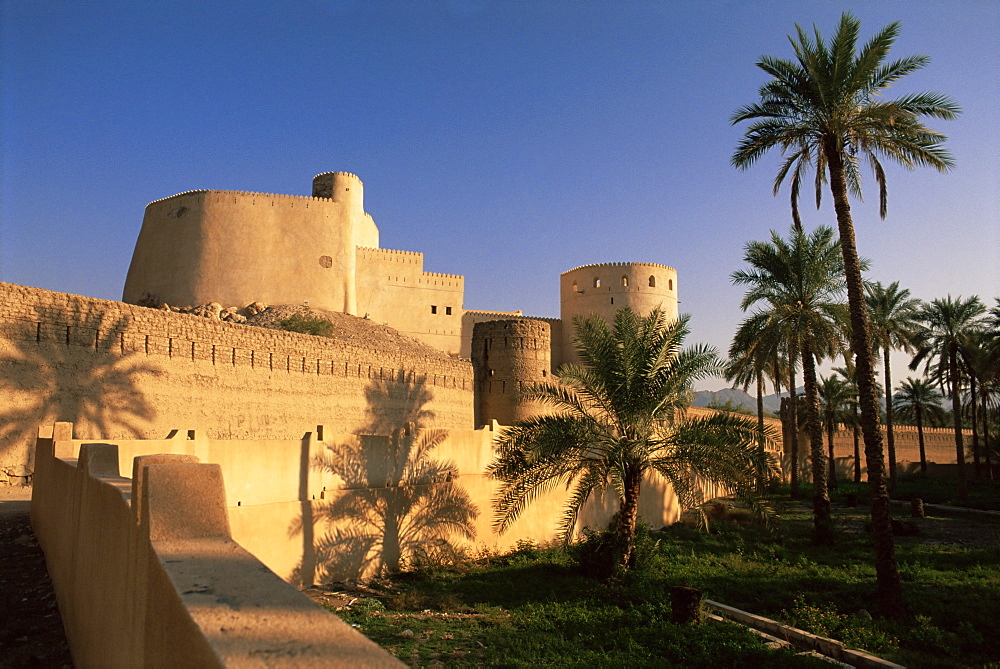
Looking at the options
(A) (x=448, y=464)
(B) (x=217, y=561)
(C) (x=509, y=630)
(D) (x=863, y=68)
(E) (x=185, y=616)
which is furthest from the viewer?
(A) (x=448, y=464)

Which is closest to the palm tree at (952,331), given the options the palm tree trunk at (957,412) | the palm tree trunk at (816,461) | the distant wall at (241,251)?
the palm tree trunk at (957,412)

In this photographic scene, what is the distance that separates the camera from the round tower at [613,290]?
43.7 m

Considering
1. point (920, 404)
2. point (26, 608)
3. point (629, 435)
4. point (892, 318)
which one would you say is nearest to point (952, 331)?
point (892, 318)

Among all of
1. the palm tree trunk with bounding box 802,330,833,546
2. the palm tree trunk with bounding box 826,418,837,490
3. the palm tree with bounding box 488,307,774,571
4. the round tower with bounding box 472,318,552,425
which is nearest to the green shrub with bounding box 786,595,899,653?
the palm tree with bounding box 488,307,774,571

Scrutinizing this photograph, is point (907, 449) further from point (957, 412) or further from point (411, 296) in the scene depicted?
point (411, 296)

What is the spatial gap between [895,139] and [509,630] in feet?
32.9

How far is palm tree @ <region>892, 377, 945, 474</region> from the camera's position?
106 feet

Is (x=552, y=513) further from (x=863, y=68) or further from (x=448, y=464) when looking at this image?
(x=863, y=68)

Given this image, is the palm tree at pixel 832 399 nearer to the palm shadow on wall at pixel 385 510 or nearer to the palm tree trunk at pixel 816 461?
the palm tree trunk at pixel 816 461

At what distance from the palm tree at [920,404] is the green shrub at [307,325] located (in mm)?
27428

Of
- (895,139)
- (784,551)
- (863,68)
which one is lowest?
(784,551)

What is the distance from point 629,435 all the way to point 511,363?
33.6 ft

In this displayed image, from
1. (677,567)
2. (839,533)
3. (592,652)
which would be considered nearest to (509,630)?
(592,652)

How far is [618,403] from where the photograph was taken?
11422mm
